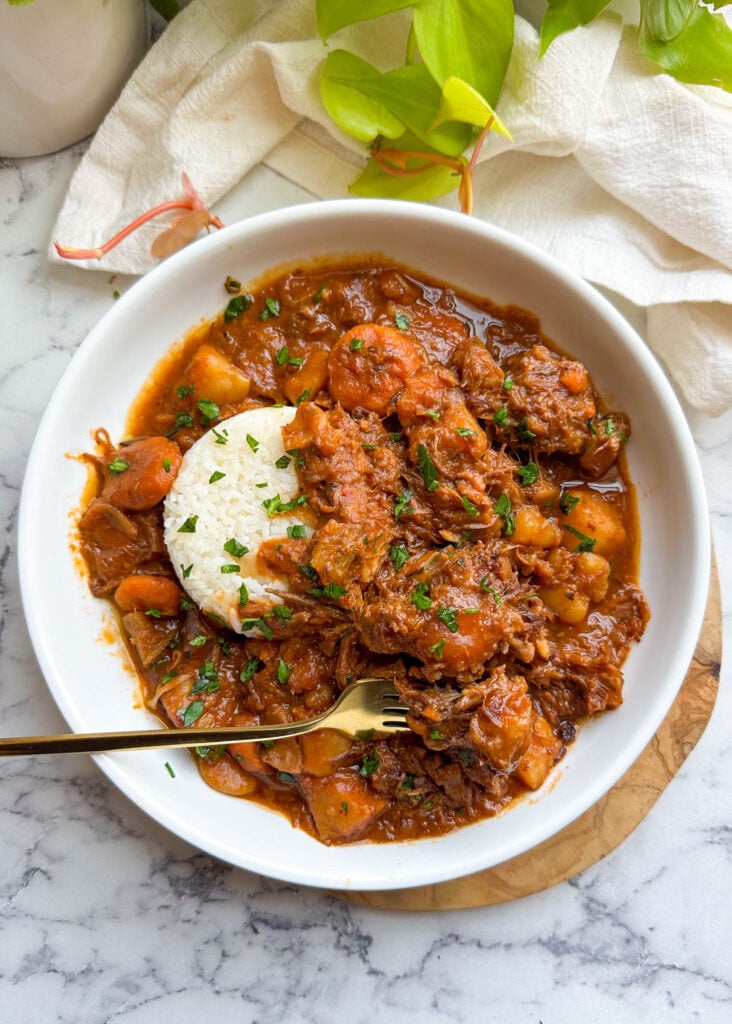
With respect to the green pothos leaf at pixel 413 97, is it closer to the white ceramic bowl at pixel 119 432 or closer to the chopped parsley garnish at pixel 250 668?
the white ceramic bowl at pixel 119 432

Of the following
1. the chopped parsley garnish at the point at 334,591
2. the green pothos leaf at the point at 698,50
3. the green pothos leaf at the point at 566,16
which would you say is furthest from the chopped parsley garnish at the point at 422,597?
the green pothos leaf at the point at 698,50

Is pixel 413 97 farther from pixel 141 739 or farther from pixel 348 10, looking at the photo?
pixel 141 739

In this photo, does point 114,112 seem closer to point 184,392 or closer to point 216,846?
point 184,392

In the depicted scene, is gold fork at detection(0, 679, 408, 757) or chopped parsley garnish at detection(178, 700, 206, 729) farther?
chopped parsley garnish at detection(178, 700, 206, 729)

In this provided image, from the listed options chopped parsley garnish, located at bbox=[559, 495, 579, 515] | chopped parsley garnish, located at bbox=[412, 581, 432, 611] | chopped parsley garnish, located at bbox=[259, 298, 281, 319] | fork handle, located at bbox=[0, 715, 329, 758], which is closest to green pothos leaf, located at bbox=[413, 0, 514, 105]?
chopped parsley garnish, located at bbox=[259, 298, 281, 319]

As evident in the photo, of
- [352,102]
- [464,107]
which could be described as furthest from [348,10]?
[464,107]

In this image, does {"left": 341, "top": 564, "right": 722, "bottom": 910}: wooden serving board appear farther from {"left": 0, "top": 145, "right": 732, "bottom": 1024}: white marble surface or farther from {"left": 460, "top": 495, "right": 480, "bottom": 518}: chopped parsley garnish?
{"left": 460, "top": 495, "right": 480, "bottom": 518}: chopped parsley garnish
